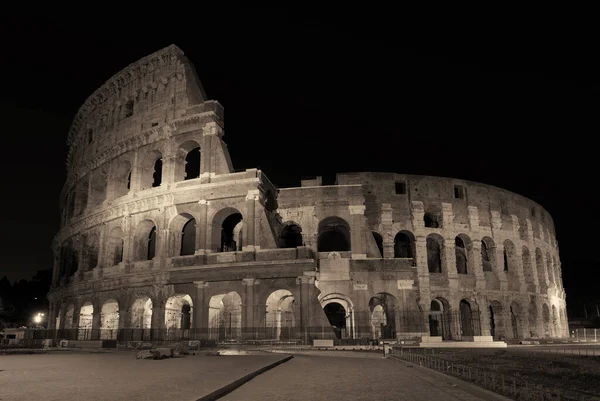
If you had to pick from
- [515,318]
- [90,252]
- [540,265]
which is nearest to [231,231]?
[90,252]

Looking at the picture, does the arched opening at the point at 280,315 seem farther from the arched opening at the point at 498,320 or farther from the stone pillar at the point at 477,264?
the arched opening at the point at 498,320


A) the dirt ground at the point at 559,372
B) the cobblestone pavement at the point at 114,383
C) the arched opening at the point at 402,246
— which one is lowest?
the dirt ground at the point at 559,372

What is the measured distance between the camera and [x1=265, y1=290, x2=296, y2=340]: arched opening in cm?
2395

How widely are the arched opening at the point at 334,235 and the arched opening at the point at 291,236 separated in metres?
1.33

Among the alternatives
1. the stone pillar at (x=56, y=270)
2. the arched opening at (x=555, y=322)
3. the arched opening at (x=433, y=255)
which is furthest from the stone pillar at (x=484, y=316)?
the stone pillar at (x=56, y=270)

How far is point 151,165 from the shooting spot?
101 feet

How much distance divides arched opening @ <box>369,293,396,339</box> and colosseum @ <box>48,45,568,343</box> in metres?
0.09

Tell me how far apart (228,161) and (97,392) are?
69.1 feet

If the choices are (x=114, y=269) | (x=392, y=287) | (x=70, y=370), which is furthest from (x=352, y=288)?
(x=70, y=370)

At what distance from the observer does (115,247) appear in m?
31.3

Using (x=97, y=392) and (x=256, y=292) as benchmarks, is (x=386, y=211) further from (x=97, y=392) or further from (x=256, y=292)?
(x=97, y=392)

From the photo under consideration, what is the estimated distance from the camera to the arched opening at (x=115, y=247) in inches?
1212

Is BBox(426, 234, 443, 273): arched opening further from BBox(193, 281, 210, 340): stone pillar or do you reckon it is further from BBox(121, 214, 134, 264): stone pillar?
BBox(121, 214, 134, 264): stone pillar

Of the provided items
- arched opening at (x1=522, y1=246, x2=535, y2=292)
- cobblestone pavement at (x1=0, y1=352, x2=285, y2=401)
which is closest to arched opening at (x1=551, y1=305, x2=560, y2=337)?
arched opening at (x1=522, y1=246, x2=535, y2=292)
